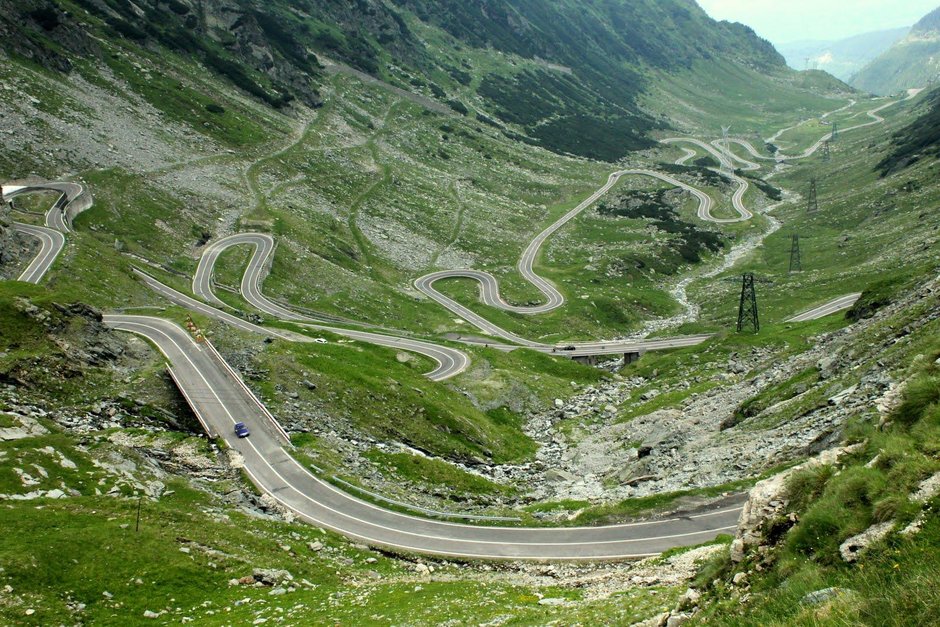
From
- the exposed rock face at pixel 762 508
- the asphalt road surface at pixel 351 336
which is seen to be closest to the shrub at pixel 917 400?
the exposed rock face at pixel 762 508

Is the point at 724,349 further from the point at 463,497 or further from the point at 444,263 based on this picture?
the point at 444,263

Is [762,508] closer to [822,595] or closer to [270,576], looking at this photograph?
[822,595]

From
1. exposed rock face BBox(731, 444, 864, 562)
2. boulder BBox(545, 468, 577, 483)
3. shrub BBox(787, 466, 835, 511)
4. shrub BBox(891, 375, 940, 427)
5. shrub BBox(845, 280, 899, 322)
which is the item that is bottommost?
boulder BBox(545, 468, 577, 483)

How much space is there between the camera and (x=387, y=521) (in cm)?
4047

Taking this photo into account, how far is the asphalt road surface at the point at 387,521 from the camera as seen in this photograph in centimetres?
3450

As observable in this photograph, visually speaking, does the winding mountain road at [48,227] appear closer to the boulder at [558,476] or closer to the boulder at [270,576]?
the boulder at [270,576]

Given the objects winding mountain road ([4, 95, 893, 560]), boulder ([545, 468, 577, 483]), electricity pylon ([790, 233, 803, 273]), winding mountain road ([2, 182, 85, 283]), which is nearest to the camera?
winding mountain road ([4, 95, 893, 560])

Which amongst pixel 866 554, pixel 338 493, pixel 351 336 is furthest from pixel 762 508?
pixel 351 336

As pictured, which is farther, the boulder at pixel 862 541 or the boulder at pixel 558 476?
the boulder at pixel 558 476

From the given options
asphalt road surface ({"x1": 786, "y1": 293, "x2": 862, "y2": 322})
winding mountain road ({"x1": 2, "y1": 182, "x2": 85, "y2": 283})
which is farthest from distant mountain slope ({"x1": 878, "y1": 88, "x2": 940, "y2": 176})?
winding mountain road ({"x1": 2, "y1": 182, "x2": 85, "y2": 283})

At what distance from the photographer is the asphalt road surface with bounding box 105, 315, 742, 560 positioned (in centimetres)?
3450

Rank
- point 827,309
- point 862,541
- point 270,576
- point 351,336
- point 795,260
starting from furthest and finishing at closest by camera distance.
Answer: point 795,260, point 827,309, point 351,336, point 270,576, point 862,541

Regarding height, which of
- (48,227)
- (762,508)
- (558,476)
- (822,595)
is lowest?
(48,227)

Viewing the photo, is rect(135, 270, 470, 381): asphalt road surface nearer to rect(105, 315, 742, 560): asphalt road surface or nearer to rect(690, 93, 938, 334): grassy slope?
rect(105, 315, 742, 560): asphalt road surface
